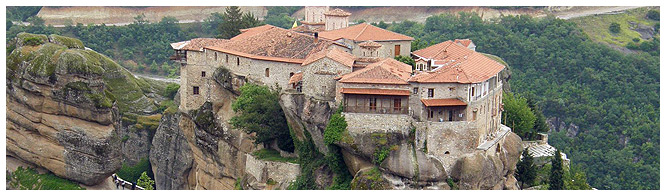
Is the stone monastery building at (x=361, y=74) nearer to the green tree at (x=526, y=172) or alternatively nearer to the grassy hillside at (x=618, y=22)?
the green tree at (x=526, y=172)

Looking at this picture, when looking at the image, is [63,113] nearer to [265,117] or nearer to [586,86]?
[265,117]

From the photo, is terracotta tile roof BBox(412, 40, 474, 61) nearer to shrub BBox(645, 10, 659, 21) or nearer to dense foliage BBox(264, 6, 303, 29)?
shrub BBox(645, 10, 659, 21)

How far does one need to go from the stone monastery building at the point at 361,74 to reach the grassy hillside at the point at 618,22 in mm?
40841

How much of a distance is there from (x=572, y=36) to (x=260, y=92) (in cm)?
4871

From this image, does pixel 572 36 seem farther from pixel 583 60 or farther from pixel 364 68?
pixel 364 68

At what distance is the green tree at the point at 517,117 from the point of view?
70.0 meters

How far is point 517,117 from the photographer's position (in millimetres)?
70625

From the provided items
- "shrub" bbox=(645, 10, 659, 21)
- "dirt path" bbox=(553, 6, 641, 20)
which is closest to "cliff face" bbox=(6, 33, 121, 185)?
"dirt path" bbox=(553, 6, 641, 20)

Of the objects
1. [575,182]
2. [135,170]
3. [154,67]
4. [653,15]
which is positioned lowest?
[135,170]

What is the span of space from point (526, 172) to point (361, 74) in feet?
36.7

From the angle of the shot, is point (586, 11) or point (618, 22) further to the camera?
point (586, 11)

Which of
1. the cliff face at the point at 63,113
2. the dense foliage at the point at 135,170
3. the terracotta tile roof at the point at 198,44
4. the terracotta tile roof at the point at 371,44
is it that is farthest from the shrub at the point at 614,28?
the cliff face at the point at 63,113

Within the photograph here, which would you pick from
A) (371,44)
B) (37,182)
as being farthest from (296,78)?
(37,182)

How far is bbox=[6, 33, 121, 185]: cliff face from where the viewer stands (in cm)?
7169
